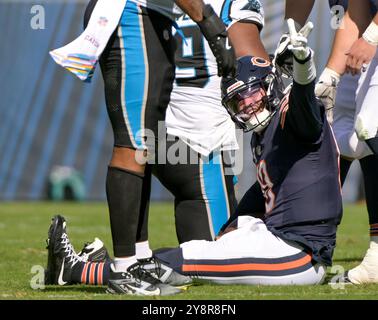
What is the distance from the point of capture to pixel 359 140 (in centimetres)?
427

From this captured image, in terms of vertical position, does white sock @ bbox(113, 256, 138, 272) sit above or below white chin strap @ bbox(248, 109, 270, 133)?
below

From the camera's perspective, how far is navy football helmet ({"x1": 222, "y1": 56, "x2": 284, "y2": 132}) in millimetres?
3932

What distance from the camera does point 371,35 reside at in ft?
13.6

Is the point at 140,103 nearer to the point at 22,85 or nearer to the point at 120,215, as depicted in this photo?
the point at 120,215

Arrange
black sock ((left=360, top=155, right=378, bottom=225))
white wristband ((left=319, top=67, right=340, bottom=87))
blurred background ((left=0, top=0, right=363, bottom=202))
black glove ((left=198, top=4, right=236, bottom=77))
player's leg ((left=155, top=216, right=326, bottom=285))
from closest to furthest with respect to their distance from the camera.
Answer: black glove ((left=198, top=4, right=236, bottom=77)), player's leg ((left=155, top=216, right=326, bottom=285)), white wristband ((left=319, top=67, right=340, bottom=87)), black sock ((left=360, top=155, right=378, bottom=225)), blurred background ((left=0, top=0, right=363, bottom=202))

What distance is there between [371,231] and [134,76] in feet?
4.80

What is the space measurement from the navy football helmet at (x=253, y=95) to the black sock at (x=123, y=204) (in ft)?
1.99

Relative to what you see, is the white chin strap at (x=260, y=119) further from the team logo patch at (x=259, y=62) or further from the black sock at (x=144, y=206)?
the black sock at (x=144, y=206)

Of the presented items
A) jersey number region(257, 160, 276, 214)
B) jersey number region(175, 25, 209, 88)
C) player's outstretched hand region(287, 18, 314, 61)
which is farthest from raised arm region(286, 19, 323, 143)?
jersey number region(175, 25, 209, 88)

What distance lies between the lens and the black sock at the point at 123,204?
358 cm

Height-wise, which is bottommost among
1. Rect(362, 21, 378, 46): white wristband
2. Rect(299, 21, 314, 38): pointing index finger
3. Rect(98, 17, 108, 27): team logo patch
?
Rect(299, 21, 314, 38): pointing index finger

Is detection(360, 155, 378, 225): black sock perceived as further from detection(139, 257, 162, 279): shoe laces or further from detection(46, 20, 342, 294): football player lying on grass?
detection(139, 257, 162, 279): shoe laces

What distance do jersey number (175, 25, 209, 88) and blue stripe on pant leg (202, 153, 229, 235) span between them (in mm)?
458
